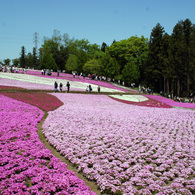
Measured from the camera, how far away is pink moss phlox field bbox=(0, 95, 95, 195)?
7.28m

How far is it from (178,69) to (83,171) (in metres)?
59.0

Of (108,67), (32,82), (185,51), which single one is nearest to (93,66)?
(108,67)

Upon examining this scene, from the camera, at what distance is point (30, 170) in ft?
27.8

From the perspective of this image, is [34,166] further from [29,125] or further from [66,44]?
[66,44]

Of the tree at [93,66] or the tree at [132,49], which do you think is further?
the tree at [132,49]

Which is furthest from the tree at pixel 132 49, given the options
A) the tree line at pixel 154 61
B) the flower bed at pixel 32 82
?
the flower bed at pixel 32 82

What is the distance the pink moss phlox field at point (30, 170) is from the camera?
728 cm

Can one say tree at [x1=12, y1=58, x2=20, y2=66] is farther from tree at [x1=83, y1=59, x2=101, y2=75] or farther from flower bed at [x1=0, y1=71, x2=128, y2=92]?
flower bed at [x1=0, y1=71, x2=128, y2=92]

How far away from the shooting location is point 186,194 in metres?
7.36

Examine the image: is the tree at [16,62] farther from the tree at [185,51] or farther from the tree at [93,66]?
the tree at [185,51]

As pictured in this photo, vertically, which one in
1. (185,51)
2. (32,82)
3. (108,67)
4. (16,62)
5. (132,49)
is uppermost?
(132,49)

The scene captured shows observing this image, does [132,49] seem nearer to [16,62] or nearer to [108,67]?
[108,67]

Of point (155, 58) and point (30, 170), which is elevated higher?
point (155, 58)

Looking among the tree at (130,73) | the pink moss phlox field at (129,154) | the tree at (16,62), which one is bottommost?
the pink moss phlox field at (129,154)
